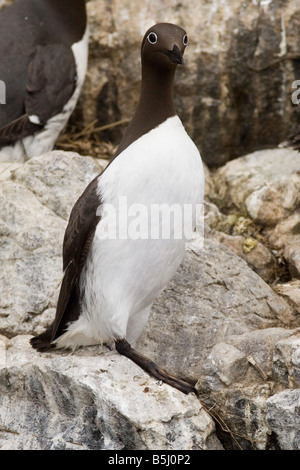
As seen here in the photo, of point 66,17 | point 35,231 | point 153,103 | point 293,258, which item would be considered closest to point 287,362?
point 153,103

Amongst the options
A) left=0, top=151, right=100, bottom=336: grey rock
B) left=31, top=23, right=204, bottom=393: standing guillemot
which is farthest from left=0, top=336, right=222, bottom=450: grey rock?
left=0, top=151, right=100, bottom=336: grey rock

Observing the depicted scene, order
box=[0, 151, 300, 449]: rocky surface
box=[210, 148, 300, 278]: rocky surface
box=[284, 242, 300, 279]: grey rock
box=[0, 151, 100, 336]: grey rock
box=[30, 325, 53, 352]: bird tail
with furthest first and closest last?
box=[210, 148, 300, 278]: rocky surface < box=[284, 242, 300, 279]: grey rock < box=[0, 151, 100, 336]: grey rock < box=[30, 325, 53, 352]: bird tail < box=[0, 151, 300, 449]: rocky surface

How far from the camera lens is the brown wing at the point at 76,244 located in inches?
173

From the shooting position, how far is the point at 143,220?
13.8 ft

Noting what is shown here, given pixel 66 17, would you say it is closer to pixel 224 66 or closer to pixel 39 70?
pixel 39 70

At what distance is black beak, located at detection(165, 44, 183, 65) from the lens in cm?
420

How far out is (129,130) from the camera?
448 cm

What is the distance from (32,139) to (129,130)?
206 centimetres

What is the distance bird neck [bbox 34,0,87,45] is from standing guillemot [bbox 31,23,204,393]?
7.52ft

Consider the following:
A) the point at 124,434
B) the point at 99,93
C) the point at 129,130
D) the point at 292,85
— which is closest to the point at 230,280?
the point at 129,130

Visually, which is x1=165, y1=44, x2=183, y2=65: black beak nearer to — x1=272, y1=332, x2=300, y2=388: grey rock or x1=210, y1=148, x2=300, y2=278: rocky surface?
x1=272, y1=332, x2=300, y2=388: grey rock

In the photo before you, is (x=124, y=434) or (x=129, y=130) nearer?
(x=124, y=434)
